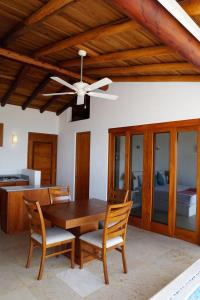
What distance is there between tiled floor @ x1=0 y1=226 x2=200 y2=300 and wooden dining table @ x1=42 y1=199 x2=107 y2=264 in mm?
392

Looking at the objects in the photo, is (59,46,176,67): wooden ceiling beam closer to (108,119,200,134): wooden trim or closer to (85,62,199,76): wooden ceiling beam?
(85,62,199,76): wooden ceiling beam

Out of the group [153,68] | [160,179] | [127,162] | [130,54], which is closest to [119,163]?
[127,162]

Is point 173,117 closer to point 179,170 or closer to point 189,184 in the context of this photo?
point 179,170

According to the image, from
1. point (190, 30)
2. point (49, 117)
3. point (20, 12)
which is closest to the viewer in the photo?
point (190, 30)

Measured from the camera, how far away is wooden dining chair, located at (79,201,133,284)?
2686mm

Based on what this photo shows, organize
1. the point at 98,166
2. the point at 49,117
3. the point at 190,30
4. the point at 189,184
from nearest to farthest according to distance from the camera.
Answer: the point at 190,30 < the point at 189,184 < the point at 98,166 < the point at 49,117

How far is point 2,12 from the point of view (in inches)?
119

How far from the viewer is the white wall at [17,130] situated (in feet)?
20.8

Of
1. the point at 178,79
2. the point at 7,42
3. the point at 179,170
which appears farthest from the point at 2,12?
the point at 179,170

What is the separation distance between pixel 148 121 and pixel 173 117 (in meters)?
0.56

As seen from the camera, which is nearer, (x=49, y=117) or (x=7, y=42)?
(x=7, y=42)

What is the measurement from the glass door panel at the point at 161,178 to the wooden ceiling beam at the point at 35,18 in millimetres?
2862

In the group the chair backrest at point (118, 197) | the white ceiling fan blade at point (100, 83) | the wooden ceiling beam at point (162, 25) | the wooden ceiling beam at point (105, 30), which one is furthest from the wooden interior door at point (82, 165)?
the wooden ceiling beam at point (162, 25)

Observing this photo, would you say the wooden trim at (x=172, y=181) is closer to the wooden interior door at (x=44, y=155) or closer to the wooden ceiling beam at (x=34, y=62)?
the wooden ceiling beam at (x=34, y=62)
